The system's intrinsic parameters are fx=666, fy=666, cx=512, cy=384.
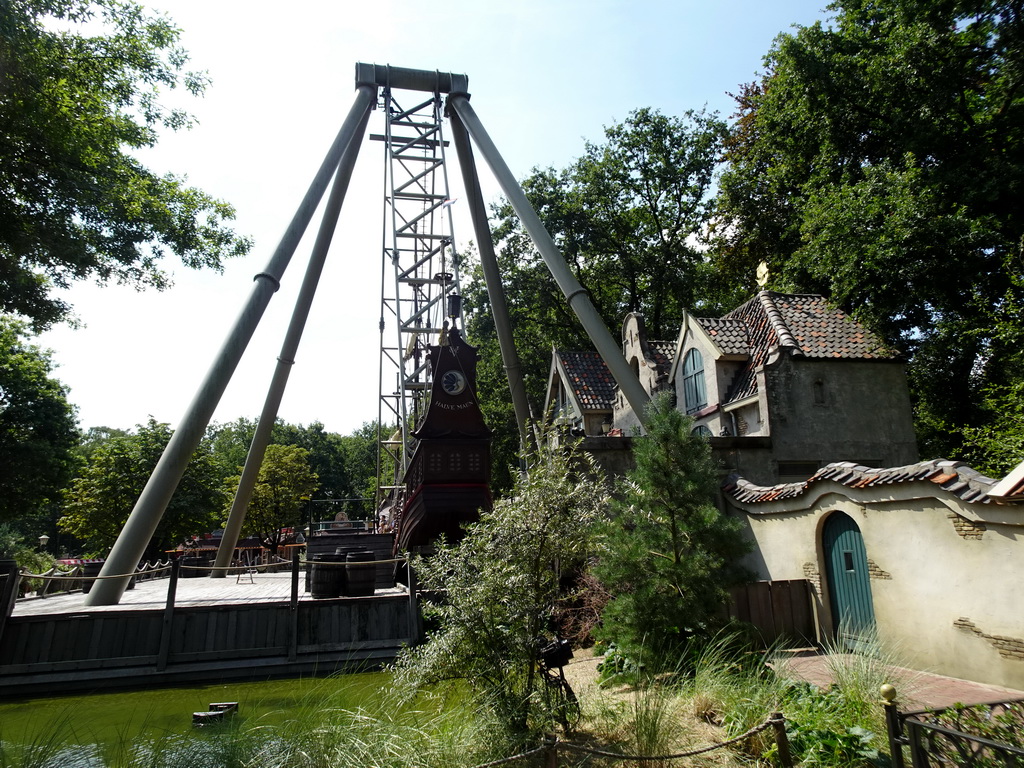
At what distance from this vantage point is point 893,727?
14.3 ft

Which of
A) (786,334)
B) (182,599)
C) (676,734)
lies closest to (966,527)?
(676,734)

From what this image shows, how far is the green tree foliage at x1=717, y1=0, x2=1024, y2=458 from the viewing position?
17.8 metres

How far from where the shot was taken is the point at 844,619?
10.1 meters

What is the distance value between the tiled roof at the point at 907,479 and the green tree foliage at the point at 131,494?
27168 millimetres

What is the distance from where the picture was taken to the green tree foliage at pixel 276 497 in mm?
44875

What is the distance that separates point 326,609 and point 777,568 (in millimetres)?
8249

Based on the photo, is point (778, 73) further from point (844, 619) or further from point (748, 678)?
point (748, 678)

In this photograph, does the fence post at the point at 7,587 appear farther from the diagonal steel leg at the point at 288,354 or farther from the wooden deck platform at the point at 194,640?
the diagonal steel leg at the point at 288,354

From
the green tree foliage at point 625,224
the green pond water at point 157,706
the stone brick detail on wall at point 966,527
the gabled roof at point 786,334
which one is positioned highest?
the green tree foliage at point 625,224

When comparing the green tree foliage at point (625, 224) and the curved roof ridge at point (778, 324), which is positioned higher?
the green tree foliage at point (625, 224)

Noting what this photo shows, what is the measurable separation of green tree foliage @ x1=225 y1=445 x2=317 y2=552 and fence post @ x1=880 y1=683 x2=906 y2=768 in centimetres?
4374

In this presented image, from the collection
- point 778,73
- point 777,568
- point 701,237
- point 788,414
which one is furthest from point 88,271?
point 701,237

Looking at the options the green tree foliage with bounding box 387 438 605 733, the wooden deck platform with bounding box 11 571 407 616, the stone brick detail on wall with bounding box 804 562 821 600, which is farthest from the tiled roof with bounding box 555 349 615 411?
the green tree foliage with bounding box 387 438 605 733

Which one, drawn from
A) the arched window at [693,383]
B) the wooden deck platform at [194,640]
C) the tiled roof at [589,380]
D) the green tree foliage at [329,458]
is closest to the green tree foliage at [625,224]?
the tiled roof at [589,380]
